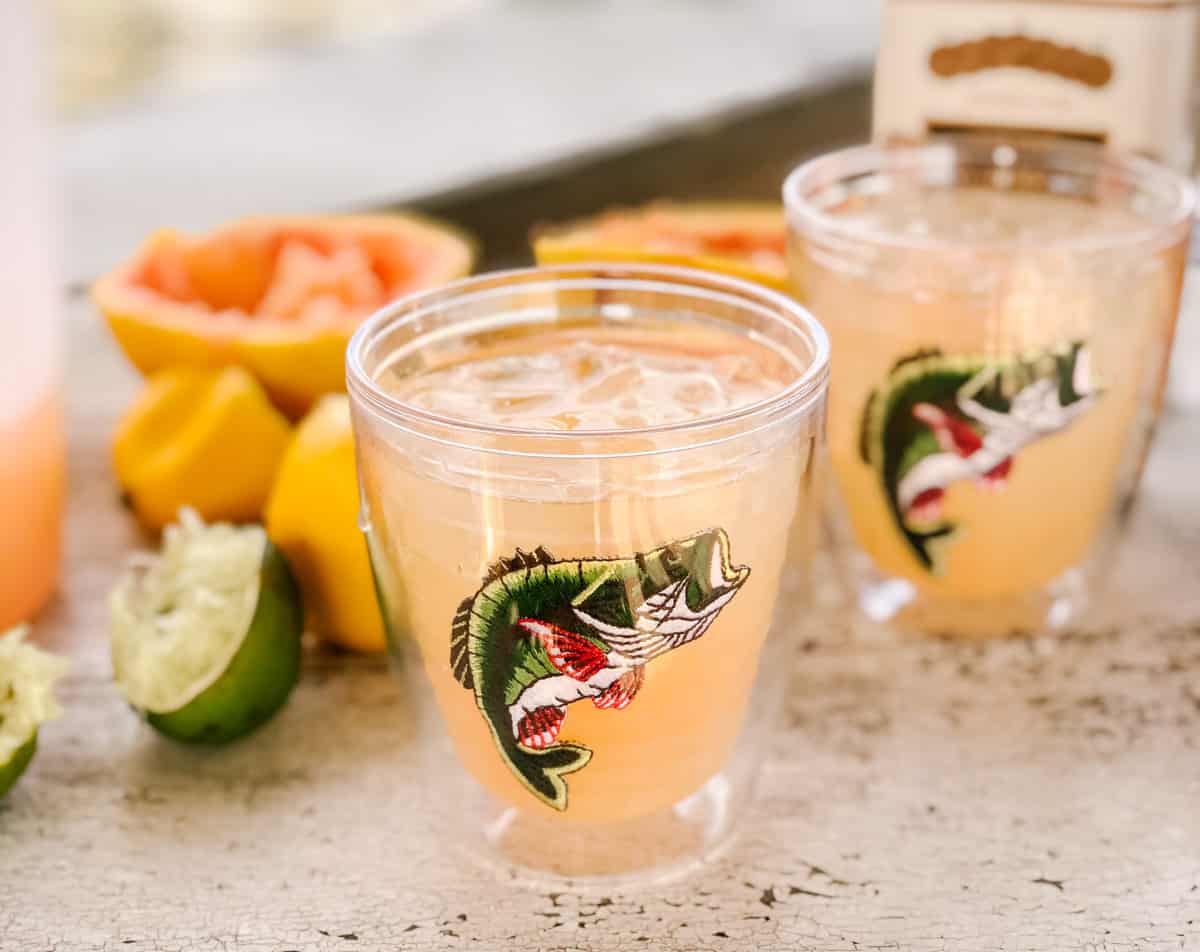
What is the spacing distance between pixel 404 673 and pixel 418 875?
9 cm

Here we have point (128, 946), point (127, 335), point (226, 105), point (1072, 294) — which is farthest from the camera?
point (226, 105)

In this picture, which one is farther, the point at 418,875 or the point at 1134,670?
the point at 1134,670

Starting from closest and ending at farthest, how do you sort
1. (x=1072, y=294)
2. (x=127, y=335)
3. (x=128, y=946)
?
(x=128, y=946) < (x=1072, y=294) < (x=127, y=335)

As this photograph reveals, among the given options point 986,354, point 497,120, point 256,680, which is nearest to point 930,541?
point 986,354

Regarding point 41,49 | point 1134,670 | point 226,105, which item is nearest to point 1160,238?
point 1134,670

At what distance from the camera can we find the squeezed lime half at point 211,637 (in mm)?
656

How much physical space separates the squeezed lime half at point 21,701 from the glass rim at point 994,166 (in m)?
0.43

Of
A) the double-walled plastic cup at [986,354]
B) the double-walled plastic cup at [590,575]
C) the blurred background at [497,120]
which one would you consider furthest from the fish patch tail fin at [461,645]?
the blurred background at [497,120]

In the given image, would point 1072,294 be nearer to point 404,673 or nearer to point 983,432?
point 983,432

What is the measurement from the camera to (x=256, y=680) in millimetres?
665

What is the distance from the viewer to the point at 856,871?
23.9 inches

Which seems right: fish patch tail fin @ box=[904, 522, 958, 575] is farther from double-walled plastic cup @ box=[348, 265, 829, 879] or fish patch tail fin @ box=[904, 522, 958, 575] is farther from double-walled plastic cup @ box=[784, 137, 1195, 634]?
double-walled plastic cup @ box=[348, 265, 829, 879]

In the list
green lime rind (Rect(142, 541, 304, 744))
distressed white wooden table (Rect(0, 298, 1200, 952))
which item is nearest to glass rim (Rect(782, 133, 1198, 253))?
distressed white wooden table (Rect(0, 298, 1200, 952))

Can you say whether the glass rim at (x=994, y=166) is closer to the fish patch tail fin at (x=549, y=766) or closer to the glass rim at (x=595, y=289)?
the glass rim at (x=595, y=289)
